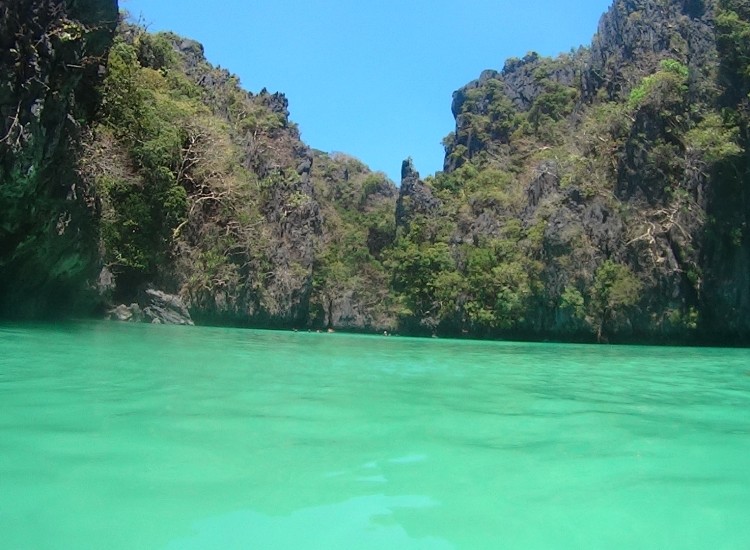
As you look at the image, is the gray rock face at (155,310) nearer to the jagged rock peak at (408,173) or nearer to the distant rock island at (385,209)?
the distant rock island at (385,209)

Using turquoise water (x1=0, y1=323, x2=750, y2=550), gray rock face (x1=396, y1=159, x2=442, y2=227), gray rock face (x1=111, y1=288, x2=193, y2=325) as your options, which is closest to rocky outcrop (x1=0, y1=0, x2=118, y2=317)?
gray rock face (x1=111, y1=288, x2=193, y2=325)

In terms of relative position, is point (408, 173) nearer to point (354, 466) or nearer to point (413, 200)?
point (413, 200)

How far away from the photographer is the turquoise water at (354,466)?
6.11ft

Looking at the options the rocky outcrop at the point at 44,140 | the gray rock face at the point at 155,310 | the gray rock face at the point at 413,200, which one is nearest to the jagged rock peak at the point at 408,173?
the gray rock face at the point at 413,200

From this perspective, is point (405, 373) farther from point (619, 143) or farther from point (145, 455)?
point (619, 143)

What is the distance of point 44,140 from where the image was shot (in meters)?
9.88

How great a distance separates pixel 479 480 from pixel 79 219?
12.0 m

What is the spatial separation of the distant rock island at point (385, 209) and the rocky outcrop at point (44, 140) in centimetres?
4

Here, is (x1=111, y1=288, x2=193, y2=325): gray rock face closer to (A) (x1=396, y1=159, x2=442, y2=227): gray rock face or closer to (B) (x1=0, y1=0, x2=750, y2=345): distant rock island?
(B) (x1=0, y1=0, x2=750, y2=345): distant rock island

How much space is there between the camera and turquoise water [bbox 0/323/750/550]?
6.11 ft

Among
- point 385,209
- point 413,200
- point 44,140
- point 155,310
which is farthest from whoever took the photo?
point 385,209

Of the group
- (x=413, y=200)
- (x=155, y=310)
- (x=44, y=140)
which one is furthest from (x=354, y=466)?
(x=413, y=200)

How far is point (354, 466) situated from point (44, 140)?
9.42m

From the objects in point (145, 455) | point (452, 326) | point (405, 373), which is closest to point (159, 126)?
point (405, 373)
